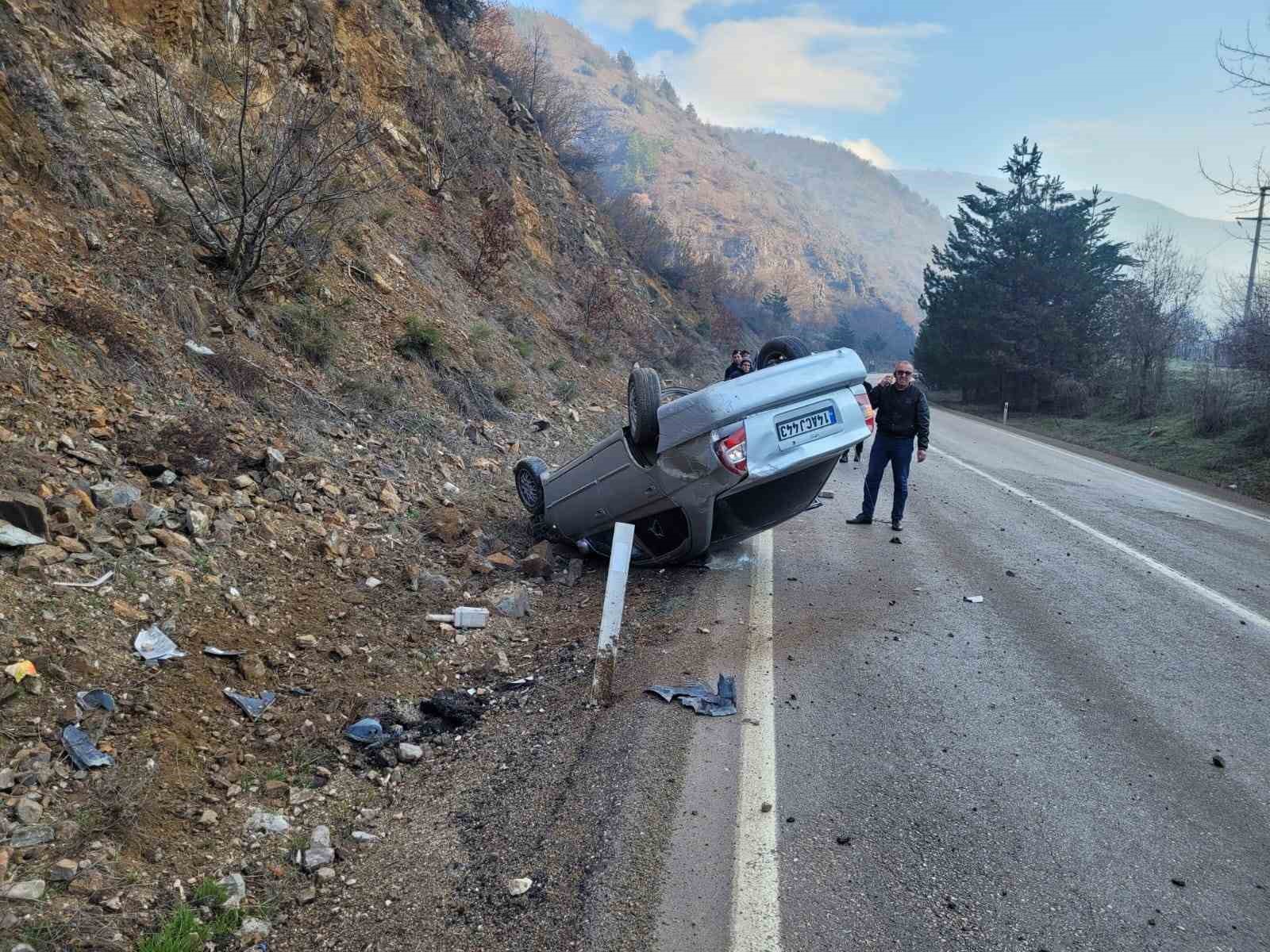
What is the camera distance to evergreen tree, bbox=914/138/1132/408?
3559cm

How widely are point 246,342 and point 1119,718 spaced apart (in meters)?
8.16

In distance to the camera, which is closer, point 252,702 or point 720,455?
point 252,702

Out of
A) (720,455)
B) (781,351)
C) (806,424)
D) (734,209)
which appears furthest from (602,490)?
(734,209)

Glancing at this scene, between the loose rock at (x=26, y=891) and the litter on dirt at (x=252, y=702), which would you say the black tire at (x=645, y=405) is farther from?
the loose rock at (x=26, y=891)

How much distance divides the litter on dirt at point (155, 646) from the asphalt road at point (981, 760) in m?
2.82

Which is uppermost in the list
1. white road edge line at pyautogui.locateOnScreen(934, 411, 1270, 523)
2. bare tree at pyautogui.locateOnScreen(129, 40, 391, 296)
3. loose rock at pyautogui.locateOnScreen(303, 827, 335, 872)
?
bare tree at pyautogui.locateOnScreen(129, 40, 391, 296)

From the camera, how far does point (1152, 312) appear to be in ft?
104

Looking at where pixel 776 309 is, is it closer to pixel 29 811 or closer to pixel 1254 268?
pixel 1254 268

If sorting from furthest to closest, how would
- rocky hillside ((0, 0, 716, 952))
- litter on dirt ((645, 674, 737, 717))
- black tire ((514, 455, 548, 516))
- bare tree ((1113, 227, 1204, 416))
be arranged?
bare tree ((1113, 227, 1204, 416))
black tire ((514, 455, 548, 516))
litter on dirt ((645, 674, 737, 717))
rocky hillside ((0, 0, 716, 952))

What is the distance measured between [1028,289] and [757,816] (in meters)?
39.7

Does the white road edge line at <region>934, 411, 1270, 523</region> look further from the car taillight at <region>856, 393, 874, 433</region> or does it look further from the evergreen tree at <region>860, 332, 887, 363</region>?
the evergreen tree at <region>860, 332, 887, 363</region>

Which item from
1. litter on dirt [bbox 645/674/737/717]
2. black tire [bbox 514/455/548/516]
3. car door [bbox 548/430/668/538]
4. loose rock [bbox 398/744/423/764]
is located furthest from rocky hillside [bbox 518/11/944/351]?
loose rock [bbox 398/744/423/764]

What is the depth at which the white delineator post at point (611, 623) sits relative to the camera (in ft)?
15.1

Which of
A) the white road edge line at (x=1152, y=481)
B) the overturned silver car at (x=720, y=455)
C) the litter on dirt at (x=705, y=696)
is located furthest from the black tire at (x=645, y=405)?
the white road edge line at (x=1152, y=481)
